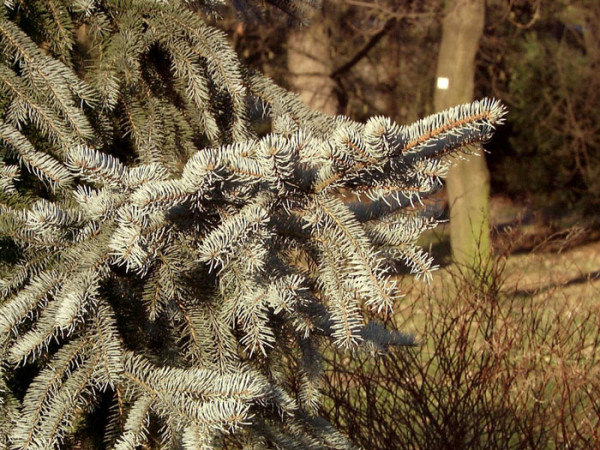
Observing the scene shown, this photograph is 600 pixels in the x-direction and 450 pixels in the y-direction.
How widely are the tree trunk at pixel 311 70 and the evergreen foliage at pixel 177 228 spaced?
9.24 metres

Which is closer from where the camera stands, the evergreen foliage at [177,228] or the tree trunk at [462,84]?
the evergreen foliage at [177,228]

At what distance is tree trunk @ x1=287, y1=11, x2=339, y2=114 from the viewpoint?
11.2m

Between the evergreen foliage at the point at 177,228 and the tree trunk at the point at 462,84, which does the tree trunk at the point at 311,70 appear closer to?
the tree trunk at the point at 462,84

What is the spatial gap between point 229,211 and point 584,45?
41.7 ft

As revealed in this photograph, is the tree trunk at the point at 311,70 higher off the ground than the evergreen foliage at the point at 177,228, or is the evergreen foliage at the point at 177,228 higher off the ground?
the tree trunk at the point at 311,70

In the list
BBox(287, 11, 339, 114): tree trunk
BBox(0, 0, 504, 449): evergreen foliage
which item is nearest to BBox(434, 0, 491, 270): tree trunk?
BBox(287, 11, 339, 114): tree trunk

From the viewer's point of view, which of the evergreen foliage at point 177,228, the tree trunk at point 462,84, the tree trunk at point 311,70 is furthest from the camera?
the tree trunk at point 311,70

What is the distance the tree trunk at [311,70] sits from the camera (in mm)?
11203

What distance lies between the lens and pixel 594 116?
40.3 feet

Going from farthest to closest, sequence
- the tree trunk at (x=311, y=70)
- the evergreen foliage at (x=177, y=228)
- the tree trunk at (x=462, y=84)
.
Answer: the tree trunk at (x=311, y=70) < the tree trunk at (x=462, y=84) < the evergreen foliage at (x=177, y=228)

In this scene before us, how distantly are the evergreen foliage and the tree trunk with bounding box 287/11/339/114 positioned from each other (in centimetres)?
924

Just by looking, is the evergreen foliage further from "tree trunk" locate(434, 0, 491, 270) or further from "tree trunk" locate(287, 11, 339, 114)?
"tree trunk" locate(287, 11, 339, 114)

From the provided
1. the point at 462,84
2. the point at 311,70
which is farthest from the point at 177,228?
the point at 311,70

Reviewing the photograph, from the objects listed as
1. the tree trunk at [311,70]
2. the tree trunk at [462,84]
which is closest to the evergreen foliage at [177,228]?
the tree trunk at [462,84]
